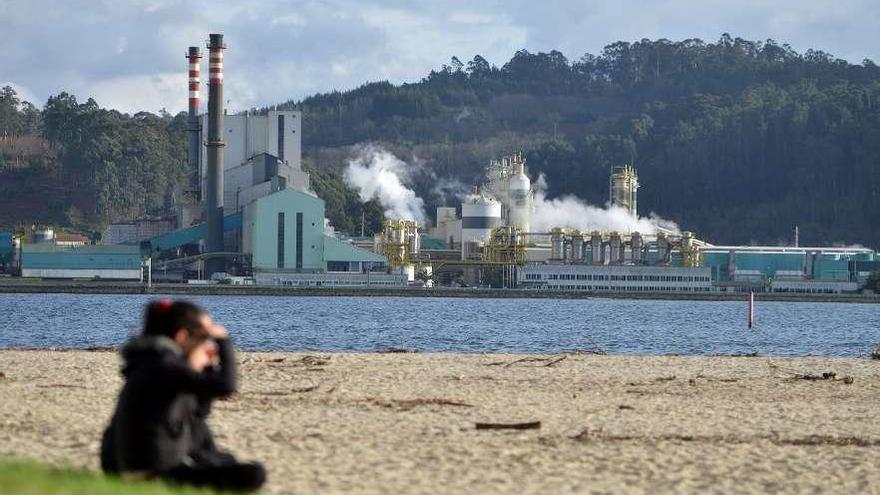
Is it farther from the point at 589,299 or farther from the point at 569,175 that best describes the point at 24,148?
the point at 589,299

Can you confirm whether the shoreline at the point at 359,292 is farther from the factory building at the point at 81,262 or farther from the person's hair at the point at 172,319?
the person's hair at the point at 172,319

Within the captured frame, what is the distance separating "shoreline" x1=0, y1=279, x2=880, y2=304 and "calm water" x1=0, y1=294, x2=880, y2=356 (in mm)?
6378

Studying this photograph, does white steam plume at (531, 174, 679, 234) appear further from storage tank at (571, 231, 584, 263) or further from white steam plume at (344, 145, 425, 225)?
A: storage tank at (571, 231, 584, 263)

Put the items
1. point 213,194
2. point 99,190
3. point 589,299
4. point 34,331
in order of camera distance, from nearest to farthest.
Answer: point 34,331, point 213,194, point 589,299, point 99,190

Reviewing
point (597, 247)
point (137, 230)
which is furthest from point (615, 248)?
point (137, 230)

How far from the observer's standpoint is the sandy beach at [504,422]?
527 inches

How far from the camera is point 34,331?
48625 millimetres

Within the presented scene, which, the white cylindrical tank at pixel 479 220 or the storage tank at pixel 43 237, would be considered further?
the white cylindrical tank at pixel 479 220

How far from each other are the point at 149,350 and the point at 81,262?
9327 centimetres

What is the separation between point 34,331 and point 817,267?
75678mm

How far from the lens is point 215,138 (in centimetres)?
9431

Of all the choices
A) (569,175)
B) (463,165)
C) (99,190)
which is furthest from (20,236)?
(463,165)

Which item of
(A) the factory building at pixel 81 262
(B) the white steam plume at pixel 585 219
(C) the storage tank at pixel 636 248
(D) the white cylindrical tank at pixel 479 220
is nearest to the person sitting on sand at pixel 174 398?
(A) the factory building at pixel 81 262

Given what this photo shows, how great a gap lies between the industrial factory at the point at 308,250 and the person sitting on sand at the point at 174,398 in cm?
8441
